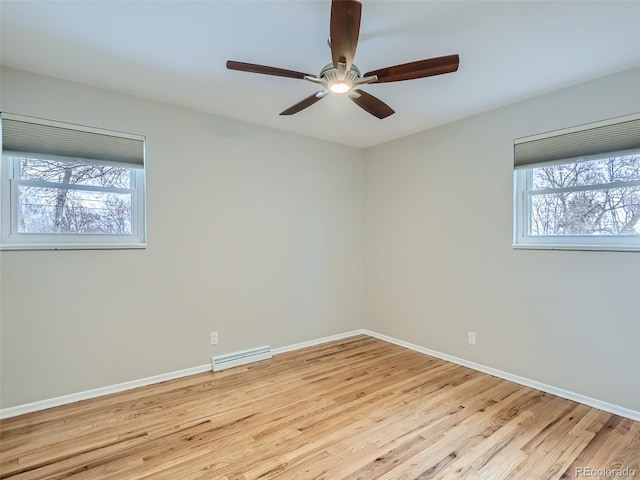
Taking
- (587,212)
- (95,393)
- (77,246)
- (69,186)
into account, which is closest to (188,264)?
(77,246)

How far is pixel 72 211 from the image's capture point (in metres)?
2.61

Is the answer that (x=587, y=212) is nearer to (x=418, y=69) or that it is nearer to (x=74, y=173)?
(x=418, y=69)

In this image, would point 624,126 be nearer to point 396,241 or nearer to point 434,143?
point 434,143

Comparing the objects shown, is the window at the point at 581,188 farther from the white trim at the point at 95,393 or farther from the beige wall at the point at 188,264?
the white trim at the point at 95,393

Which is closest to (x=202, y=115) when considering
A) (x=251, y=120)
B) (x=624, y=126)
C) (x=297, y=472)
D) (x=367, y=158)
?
(x=251, y=120)

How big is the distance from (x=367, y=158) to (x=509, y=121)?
1.79 meters

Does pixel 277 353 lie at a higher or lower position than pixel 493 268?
lower

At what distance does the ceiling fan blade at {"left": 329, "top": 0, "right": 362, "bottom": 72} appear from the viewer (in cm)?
136

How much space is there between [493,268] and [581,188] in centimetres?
95

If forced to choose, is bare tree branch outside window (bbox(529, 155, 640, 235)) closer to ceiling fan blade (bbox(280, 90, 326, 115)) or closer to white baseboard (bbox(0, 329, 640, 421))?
white baseboard (bbox(0, 329, 640, 421))

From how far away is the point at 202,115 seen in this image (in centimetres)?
312

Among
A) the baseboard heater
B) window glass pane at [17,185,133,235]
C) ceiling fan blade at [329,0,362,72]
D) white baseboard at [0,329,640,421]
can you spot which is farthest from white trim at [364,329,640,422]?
window glass pane at [17,185,133,235]

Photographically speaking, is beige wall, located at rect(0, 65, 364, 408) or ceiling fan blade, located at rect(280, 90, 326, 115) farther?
beige wall, located at rect(0, 65, 364, 408)

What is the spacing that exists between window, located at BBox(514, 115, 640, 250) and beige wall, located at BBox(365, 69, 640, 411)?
0.10 meters
